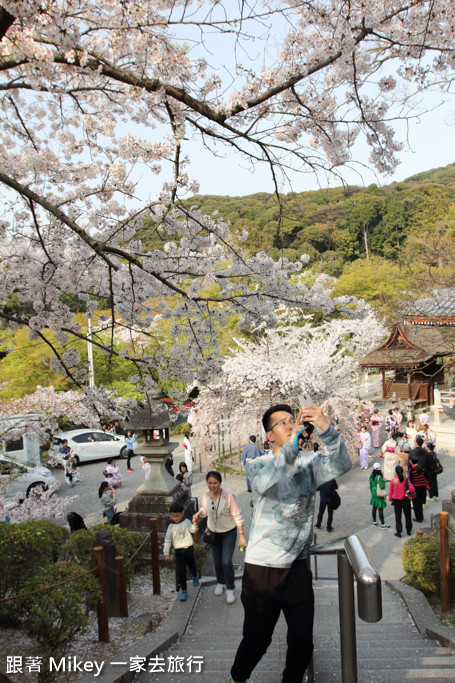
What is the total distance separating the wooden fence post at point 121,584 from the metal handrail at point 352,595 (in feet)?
9.49

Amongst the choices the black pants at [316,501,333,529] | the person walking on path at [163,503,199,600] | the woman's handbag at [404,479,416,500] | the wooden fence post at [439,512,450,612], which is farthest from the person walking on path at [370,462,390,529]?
the person walking on path at [163,503,199,600]

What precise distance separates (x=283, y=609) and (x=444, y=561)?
2.68 m

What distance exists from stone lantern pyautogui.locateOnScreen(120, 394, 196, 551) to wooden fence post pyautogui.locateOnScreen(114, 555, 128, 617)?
93.4 inches

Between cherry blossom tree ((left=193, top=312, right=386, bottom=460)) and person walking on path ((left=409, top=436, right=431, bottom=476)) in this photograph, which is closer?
person walking on path ((left=409, top=436, right=431, bottom=476))

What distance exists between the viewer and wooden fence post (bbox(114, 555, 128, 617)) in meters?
4.30

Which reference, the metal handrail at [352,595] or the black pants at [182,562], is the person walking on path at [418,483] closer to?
the black pants at [182,562]

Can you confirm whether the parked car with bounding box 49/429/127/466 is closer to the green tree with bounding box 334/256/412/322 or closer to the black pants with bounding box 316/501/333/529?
the black pants with bounding box 316/501/333/529

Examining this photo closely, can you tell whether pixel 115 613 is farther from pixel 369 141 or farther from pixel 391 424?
pixel 391 424

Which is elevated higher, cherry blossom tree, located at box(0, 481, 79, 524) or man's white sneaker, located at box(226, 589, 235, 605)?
man's white sneaker, located at box(226, 589, 235, 605)

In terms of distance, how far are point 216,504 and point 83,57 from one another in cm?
386

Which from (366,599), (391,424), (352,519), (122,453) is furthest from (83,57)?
(122,453)

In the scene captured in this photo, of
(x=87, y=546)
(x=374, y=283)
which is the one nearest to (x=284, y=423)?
(x=87, y=546)

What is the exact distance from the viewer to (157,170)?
4.86 m

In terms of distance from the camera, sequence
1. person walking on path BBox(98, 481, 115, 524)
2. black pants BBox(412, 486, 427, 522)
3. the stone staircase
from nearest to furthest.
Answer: the stone staircase < black pants BBox(412, 486, 427, 522) < person walking on path BBox(98, 481, 115, 524)
